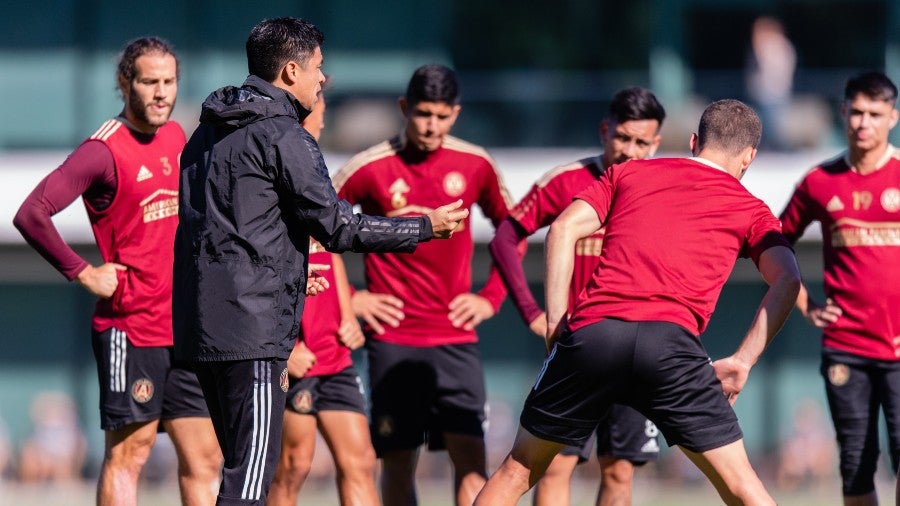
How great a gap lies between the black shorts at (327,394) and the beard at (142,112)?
1.51 metres

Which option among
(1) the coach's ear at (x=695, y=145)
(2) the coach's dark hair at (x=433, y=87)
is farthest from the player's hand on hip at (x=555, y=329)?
(2) the coach's dark hair at (x=433, y=87)

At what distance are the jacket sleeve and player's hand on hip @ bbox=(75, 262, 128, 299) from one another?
5.37 ft

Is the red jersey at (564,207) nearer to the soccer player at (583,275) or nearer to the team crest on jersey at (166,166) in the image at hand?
the soccer player at (583,275)

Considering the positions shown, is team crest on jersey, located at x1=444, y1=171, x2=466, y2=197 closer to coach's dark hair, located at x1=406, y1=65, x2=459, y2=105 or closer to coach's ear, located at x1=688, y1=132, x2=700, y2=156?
coach's dark hair, located at x1=406, y1=65, x2=459, y2=105

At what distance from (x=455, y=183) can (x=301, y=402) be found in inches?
61.6

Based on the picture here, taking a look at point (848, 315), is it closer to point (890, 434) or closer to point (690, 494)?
point (890, 434)

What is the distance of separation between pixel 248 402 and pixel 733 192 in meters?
2.15

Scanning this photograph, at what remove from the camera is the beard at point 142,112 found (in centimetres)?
723

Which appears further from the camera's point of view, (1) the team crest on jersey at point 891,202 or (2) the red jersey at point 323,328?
(1) the team crest on jersey at point 891,202

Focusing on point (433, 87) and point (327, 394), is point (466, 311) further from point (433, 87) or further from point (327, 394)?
point (433, 87)

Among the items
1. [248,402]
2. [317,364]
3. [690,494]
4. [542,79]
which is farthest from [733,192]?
[542,79]

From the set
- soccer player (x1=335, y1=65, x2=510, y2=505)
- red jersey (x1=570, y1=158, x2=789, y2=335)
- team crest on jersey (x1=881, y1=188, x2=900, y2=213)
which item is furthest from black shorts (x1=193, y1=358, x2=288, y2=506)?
team crest on jersey (x1=881, y1=188, x2=900, y2=213)

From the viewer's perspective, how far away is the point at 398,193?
8.34 meters

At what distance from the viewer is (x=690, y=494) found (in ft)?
55.3
